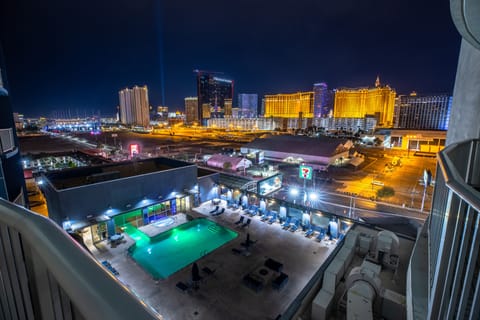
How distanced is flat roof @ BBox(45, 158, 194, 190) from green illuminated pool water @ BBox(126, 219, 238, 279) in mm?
4424

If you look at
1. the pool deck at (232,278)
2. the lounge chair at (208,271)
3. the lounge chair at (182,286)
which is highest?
the lounge chair at (208,271)

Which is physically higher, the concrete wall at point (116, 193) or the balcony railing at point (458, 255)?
the balcony railing at point (458, 255)

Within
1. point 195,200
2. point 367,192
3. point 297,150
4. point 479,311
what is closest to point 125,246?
point 195,200

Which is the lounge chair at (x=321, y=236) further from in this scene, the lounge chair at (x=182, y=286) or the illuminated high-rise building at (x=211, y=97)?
the illuminated high-rise building at (x=211, y=97)

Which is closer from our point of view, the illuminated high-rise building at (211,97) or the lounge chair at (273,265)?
the lounge chair at (273,265)

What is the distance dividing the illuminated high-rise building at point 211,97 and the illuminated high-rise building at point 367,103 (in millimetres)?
91920

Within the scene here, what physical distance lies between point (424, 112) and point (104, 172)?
133528mm

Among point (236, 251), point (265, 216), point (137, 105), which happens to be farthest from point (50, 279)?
point (137, 105)

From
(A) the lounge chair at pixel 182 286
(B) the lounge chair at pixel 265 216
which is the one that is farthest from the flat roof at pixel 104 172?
(A) the lounge chair at pixel 182 286

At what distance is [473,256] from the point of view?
1.81 m

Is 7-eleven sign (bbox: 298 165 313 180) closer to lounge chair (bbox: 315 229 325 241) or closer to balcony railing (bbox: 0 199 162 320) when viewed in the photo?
lounge chair (bbox: 315 229 325 241)

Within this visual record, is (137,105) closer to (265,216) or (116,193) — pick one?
(116,193)

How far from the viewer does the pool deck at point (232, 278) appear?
9633mm

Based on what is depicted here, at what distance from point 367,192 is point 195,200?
1851 cm
